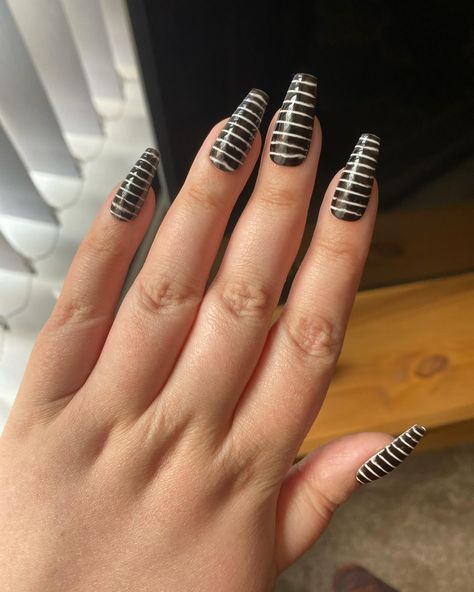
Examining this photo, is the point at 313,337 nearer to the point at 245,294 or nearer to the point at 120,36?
the point at 245,294

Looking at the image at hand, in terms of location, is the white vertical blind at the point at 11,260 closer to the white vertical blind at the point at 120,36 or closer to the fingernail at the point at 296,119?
the white vertical blind at the point at 120,36

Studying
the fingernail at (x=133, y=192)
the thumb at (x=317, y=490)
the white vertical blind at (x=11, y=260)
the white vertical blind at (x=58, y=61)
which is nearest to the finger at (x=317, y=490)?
the thumb at (x=317, y=490)

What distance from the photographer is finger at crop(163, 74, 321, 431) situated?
1.96ft

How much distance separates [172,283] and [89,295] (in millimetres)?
95

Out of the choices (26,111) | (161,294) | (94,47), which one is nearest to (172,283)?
(161,294)

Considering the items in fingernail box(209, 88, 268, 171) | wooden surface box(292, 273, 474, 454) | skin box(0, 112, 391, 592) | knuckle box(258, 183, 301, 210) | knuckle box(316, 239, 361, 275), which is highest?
fingernail box(209, 88, 268, 171)

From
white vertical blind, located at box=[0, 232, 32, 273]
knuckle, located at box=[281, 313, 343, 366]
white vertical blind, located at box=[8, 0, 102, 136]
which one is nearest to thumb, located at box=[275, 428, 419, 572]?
knuckle, located at box=[281, 313, 343, 366]

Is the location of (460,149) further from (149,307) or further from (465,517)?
(465,517)

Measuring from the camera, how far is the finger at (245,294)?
1.96 ft

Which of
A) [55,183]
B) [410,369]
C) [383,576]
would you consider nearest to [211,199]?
[55,183]

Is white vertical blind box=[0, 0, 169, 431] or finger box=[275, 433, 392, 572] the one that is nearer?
finger box=[275, 433, 392, 572]

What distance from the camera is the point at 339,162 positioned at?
0.76 metres

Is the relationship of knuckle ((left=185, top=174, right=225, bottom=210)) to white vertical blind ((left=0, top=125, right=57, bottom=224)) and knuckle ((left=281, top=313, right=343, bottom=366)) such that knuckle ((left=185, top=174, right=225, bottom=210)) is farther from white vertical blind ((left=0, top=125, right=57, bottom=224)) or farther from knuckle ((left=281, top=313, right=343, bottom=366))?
white vertical blind ((left=0, top=125, right=57, bottom=224))

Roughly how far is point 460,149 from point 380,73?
0.62 feet
